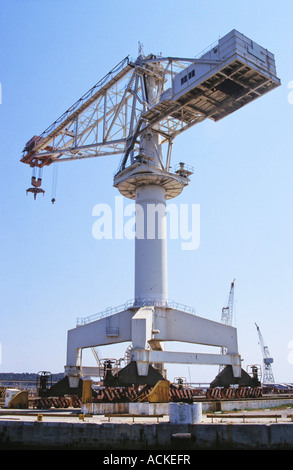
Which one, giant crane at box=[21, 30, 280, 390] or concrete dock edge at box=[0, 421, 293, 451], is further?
giant crane at box=[21, 30, 280, 390]

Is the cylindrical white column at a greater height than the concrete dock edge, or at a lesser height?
greater

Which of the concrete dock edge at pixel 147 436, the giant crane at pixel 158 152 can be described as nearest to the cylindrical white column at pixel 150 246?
the giant crane at pixel 158 152

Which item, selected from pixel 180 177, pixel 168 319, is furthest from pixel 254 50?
pixel 168 319

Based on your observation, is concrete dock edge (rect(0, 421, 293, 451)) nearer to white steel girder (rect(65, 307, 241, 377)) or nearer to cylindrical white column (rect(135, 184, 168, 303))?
white steel girder (rect(65, 307, 241, 377))

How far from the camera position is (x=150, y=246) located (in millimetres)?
35719

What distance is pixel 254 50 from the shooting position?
30891mm

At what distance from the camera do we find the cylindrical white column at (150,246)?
115 feet

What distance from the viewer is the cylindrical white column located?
115 feet

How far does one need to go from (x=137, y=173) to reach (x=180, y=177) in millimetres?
3836

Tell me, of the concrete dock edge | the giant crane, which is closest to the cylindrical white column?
the giant crane

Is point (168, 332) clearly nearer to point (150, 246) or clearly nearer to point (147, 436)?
point (150, 246)

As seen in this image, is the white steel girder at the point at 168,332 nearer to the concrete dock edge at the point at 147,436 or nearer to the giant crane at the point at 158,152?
the giant crane at the point at 158,152
